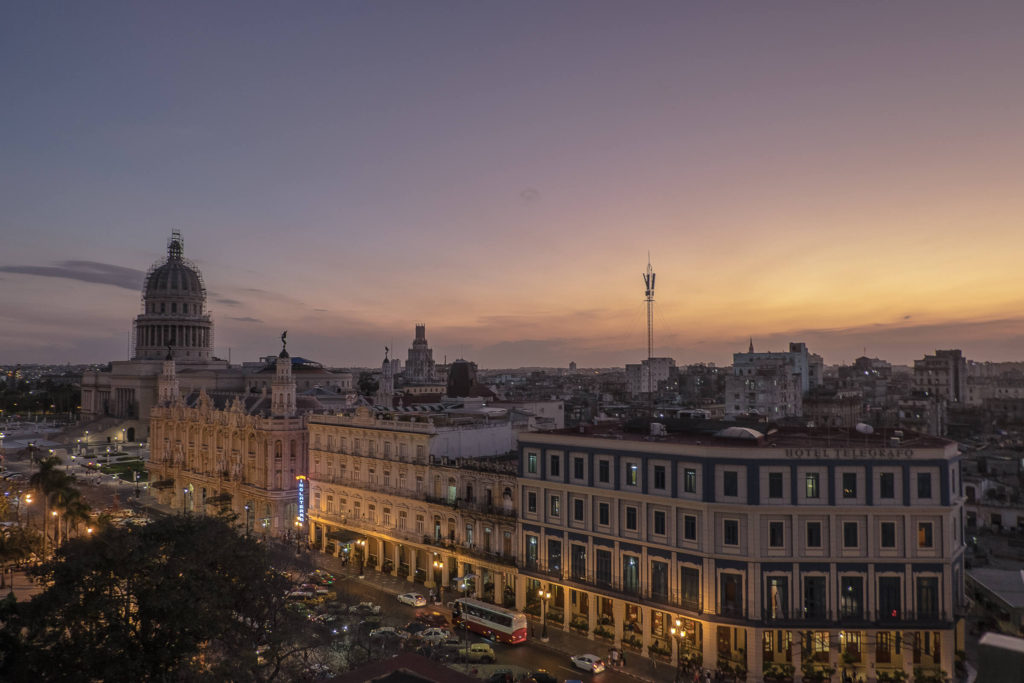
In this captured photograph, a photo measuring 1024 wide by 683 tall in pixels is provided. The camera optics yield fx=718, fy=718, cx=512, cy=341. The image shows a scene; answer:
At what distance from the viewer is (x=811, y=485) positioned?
145ft

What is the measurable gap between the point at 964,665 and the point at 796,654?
9939mm

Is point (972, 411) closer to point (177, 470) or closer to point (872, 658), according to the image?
point (872, 658)

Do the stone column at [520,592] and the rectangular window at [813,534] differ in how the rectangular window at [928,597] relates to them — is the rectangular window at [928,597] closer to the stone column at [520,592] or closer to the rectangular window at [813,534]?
the rectangular window at [813,534]

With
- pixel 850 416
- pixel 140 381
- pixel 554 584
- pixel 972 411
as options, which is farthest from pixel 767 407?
pixel 140 381

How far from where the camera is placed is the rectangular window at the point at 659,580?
46.9 m

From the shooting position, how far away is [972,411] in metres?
158

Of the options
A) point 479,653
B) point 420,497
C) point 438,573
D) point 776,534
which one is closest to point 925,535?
point 776,534

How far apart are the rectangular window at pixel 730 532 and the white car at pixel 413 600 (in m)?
25.7


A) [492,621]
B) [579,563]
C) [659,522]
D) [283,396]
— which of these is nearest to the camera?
[659,522]

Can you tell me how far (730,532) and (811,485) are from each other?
573cm

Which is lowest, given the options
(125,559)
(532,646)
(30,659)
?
(532,646)

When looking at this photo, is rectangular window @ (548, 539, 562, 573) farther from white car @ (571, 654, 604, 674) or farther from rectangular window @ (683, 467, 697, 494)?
rectangular window @ (683, 467, 697, 494)

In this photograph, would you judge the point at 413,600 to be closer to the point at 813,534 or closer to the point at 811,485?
the point at 813,534

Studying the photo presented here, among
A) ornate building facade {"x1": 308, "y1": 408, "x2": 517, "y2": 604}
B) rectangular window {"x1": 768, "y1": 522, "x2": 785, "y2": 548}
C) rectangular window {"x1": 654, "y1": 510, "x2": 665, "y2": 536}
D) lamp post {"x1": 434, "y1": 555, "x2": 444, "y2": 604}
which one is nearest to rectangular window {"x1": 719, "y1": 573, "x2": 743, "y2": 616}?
rectangular window {"x1": 768, "y1": 522, "x2": 785, "y2": 548}
